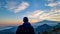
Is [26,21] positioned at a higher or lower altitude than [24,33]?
higher

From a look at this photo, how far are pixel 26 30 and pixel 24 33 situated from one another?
1.13ft

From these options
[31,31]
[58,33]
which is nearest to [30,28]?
[31,31]

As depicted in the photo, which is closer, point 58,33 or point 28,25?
point 28,25

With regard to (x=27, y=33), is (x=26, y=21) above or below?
above

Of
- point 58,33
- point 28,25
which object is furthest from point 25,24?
point 58,33

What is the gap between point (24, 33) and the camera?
52.4ft

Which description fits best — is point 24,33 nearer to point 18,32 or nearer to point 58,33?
point 18,32

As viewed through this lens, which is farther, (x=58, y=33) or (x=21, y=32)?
(x=58, y=33)

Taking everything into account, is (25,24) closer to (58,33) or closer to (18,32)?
(18,32)

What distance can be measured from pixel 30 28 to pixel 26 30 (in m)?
0.41

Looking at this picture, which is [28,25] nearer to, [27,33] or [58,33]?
[27,33]

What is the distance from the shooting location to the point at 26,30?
16.1m

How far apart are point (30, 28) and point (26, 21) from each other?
0.74 metres

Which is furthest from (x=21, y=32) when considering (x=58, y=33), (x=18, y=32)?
(x=58, y=33)
